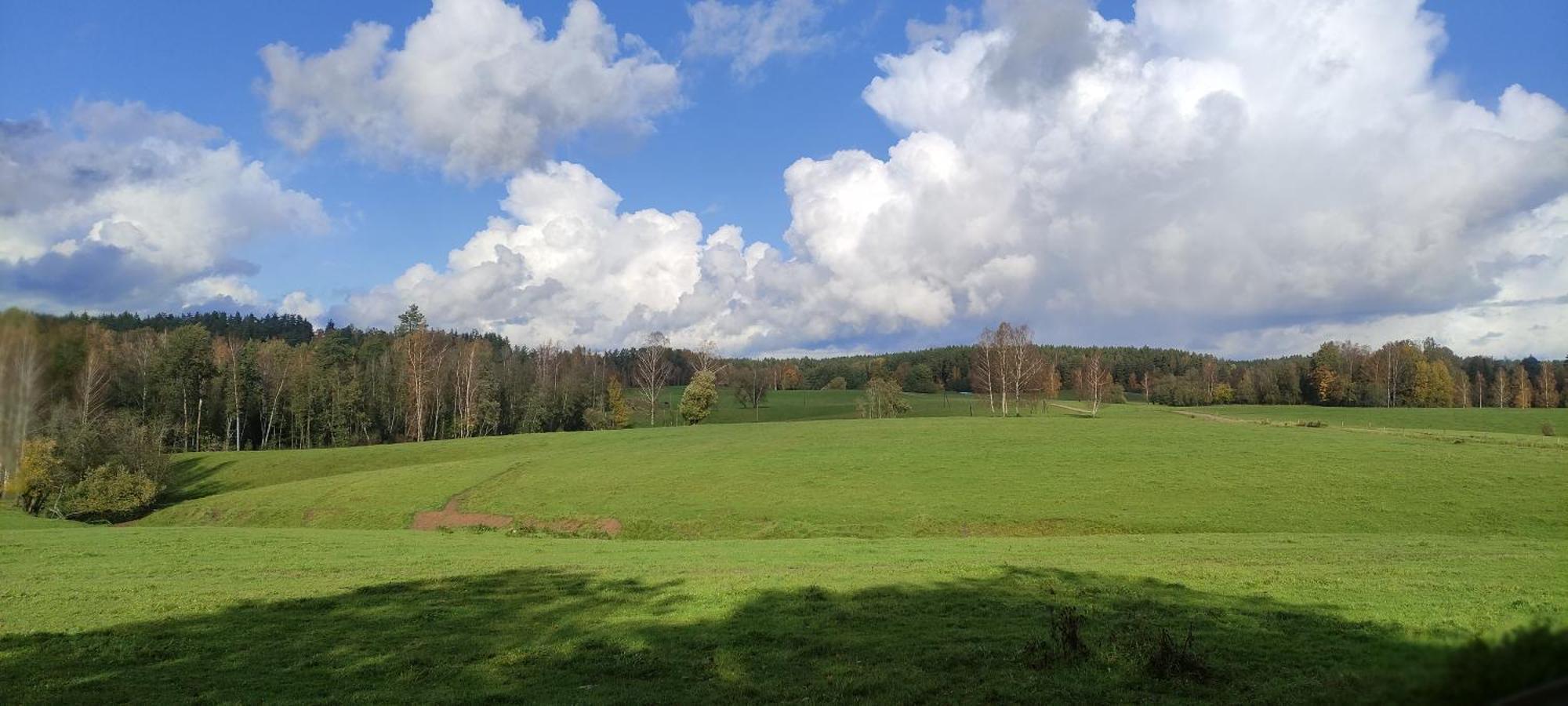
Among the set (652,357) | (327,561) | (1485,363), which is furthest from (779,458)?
(1485,363)

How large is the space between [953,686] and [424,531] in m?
41.0

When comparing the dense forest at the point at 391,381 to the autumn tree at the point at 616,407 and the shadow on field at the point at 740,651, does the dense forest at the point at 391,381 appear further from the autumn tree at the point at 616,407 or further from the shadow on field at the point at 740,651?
the shadow on field at the point at 740,651

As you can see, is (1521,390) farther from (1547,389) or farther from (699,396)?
(699,396)

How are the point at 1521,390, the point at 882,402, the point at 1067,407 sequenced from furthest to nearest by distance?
1. the point at 1521,390
2. the point at 1067,407
3. the point at 882,402

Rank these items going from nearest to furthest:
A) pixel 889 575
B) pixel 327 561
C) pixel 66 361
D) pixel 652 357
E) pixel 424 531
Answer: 1. pixel 889 575
2. pixel 327 561
3. pixel 424 531
4. pixel 66 361
5. pixel 652 357

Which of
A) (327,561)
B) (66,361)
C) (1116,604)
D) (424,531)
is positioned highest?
(66,361)

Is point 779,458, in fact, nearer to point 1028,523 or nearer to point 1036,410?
point 1028,523

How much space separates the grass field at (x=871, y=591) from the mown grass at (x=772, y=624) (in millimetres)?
88

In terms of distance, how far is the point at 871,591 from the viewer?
18.0m

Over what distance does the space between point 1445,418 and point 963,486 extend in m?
89.7

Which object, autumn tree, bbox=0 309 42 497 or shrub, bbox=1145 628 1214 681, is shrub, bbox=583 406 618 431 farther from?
shrub, bbox=1145 628 1214 681

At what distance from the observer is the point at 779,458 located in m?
57.8

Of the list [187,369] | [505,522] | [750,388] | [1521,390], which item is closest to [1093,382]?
[750,388]

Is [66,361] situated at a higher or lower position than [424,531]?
higher
